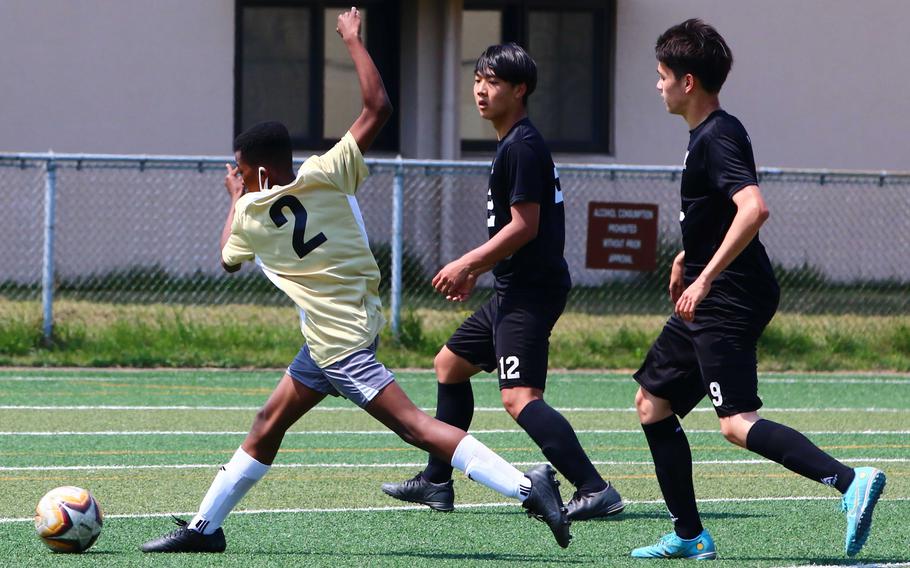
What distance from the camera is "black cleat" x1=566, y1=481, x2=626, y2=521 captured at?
6.46m

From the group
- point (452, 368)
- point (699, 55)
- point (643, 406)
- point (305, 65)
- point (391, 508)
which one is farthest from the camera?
point (305, 65)

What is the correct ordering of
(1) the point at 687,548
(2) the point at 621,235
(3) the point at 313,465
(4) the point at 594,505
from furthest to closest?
(2) the point at 621,235, (3) the point at 313,465, (4) the point at 594,505, (1) the point at 687,548

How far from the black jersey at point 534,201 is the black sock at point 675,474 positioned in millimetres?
857

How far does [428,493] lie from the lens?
7.13m

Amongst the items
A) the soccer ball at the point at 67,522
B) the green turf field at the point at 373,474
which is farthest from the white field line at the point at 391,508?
the soccer ball at the point at 67,522

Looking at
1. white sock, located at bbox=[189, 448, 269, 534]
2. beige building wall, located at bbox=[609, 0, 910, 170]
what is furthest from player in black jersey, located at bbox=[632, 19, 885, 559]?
beige building wall, located at bbox=[609, 0, 910, 170]

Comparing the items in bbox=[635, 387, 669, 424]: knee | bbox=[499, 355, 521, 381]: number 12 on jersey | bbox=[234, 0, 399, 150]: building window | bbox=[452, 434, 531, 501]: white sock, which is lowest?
bbox=[452, 434, 531, 501]: white sock

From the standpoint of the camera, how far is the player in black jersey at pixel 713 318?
5457mm

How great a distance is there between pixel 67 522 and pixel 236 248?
50.7 inches

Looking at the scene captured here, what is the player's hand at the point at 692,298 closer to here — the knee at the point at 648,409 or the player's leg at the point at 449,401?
the knee at the point at 648,409

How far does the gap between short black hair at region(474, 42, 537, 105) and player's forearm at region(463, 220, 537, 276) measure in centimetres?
64

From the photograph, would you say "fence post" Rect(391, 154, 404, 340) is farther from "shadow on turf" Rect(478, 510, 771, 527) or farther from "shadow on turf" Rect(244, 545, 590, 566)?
"shadow on turf" Rect(244, 545, 590, 566)

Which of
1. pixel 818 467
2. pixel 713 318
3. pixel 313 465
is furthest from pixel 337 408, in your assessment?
pixel 818 467

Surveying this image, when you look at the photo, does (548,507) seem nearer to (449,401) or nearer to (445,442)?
(445,442)
